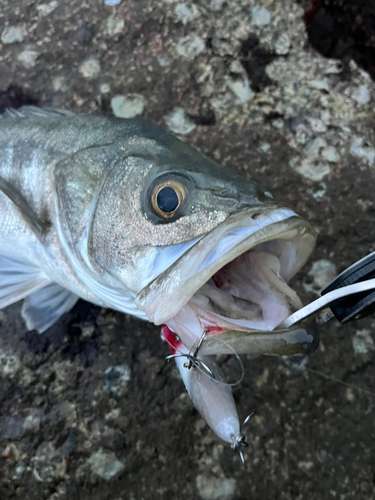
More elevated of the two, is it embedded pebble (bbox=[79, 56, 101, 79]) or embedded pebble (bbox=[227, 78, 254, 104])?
embedded pebble (bbox=[79, 56, 101, 79])

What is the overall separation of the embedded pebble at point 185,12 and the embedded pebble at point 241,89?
38cm

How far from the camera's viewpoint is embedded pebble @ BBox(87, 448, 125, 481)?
1.35 metres

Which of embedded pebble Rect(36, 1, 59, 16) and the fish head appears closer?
the fish head

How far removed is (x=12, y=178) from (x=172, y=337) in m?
0.81

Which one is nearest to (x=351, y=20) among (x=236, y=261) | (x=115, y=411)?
(x=236, y=261)

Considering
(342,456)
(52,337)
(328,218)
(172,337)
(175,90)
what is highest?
(175,90)

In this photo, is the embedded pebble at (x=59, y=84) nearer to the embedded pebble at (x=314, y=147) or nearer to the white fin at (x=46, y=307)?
the white fin at (x=46, y=307)

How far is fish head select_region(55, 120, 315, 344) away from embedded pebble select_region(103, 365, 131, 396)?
50 cm

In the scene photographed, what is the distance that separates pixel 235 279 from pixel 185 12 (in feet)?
4.79

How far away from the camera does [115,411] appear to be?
4.61 ft

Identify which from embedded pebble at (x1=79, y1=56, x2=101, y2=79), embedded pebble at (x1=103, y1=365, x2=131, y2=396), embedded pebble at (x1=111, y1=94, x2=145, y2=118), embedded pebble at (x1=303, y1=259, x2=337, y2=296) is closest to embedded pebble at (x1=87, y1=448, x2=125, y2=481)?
embedded pebble at (x1=103, y1=365, x2=131, y2=396)

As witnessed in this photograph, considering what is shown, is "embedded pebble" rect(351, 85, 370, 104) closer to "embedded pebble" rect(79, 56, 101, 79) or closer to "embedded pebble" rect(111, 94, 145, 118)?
"embedded pebble" rect(111, 94, 145, 118)

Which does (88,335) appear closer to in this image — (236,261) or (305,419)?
(236,261)

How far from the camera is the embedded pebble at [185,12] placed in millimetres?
1810
